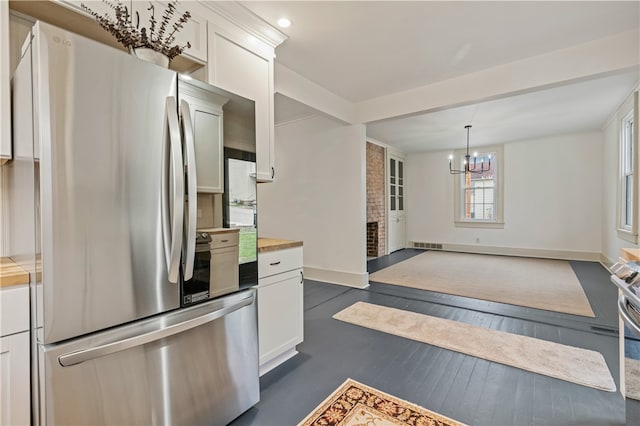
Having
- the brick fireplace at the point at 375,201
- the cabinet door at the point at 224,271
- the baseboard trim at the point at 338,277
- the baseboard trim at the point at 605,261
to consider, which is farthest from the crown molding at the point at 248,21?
the baseboard trim at the point at 605,261

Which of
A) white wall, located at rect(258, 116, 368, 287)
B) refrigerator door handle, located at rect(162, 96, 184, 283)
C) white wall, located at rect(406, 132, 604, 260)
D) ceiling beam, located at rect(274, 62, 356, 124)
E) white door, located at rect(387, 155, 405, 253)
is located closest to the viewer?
refrigerator door handle, located at rect(162, 96, 184, 283)

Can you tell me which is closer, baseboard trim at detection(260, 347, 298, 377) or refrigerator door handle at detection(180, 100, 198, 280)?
refrigerator door handle at detection(180, 100, 198, 280)

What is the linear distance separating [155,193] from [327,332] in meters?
2.15

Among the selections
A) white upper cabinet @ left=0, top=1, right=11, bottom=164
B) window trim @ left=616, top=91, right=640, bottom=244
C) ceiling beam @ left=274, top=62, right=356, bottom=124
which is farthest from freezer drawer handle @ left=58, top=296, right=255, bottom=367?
window trim @ left=616, top=91, right=640, bottom=244

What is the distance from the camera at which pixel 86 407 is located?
43.9 inches

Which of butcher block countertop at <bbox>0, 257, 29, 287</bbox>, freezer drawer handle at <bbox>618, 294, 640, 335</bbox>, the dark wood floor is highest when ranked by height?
butcher block countertop at <bbox>0, 257, 29, 287</bbox>

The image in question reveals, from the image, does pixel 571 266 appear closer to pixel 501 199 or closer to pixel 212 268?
pixel 501 199

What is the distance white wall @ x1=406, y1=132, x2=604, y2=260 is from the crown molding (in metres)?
6.41

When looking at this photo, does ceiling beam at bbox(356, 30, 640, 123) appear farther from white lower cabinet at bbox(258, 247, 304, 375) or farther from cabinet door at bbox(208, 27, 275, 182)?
white lower cabinet at bbox(258, 247, 304, 375)

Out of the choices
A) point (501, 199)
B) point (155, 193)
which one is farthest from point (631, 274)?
point (501, 199)

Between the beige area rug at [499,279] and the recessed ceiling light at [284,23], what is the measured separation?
12.0 feet

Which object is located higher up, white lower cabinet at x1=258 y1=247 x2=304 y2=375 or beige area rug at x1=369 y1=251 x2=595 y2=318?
white lower cabinet at x1=258 y1=247 x2=304 y2=375

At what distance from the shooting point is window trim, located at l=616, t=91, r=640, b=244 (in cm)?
371

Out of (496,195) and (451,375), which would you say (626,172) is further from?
(451,375)
